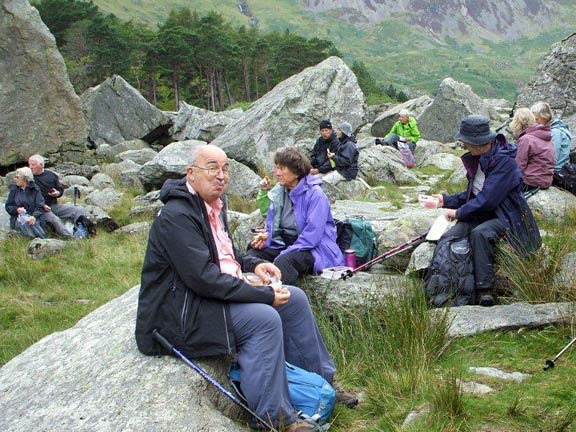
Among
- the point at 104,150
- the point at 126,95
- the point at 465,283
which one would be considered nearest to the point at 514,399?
the point at 465,283

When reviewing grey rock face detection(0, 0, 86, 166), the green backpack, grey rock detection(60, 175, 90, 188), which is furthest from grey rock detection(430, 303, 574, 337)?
grey rock face detection(0, 0, 86, 166)

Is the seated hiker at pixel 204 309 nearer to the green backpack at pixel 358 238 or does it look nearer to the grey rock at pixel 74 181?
the green backpack at pixel 358 238

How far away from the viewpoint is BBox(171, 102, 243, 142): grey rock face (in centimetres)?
2327

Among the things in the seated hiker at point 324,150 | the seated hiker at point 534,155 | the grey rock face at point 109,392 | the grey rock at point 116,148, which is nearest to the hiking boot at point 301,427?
the grey rock face at point 109,392

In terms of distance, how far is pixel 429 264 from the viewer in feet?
20.9

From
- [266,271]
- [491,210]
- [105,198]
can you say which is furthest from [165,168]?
[266,271]

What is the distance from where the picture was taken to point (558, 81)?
46.1 feet

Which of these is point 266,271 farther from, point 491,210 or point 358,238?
point 491,210

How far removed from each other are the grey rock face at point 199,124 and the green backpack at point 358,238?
16.2 m

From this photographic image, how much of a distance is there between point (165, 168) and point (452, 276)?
35.6ft

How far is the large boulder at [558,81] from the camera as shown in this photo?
1376 cm

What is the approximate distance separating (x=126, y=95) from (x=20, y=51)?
7732 millimetres

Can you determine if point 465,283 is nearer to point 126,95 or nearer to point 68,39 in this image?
point 126,95

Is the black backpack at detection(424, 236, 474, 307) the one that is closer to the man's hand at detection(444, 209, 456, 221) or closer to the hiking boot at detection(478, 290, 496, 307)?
the hiking boot at detection(478, 290, 496, 307)
